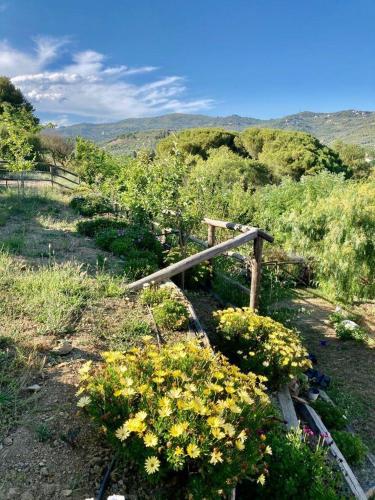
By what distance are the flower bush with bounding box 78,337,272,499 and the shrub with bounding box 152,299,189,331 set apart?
1833 mm

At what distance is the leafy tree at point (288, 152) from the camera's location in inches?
1234

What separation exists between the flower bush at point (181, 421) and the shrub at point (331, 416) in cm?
261

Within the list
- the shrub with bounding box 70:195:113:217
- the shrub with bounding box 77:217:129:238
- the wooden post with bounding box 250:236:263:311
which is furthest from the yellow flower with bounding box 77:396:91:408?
the shrub with bounding box 70:195:113:217

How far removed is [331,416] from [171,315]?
94.0 inches

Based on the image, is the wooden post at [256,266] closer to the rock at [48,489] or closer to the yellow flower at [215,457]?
the yellow flower at [215,457]

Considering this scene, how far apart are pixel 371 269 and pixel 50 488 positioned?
7.78m

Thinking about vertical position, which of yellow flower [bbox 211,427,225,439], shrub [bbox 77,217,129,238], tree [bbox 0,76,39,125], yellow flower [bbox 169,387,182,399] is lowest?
shrub [bbox 77,217,129,238]

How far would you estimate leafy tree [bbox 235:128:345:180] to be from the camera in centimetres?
3134

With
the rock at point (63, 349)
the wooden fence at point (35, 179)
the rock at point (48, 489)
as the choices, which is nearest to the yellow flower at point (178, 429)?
the rock at point (48, 489)

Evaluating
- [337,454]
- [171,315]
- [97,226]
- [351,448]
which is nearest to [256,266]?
[171,315]

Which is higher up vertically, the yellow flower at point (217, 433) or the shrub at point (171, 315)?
the yellow flower at point (217, 433)

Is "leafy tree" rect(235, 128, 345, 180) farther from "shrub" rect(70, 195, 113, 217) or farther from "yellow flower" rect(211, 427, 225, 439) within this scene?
"yellow flower" rect(211, 427, 225, 439)

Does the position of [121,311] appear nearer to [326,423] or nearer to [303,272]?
[326,423]

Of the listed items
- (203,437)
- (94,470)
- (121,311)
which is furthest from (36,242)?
(203,437)
